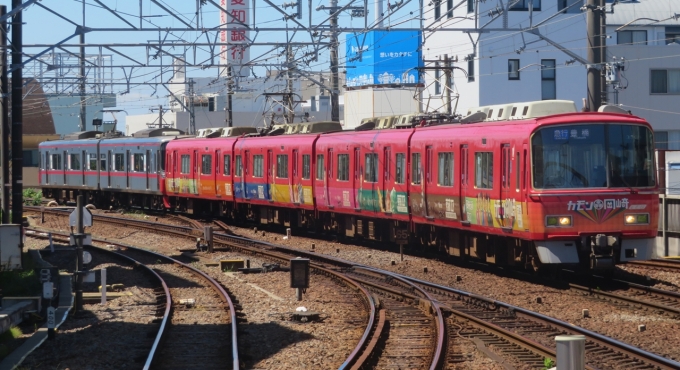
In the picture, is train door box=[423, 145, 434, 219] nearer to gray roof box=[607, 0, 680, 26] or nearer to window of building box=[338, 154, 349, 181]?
window of building box=[338, 154, 349, 181]

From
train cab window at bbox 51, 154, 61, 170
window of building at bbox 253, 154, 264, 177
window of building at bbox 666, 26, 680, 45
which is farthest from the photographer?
window of building at bbox 666, 26, 680, 45

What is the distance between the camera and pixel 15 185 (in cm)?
2109

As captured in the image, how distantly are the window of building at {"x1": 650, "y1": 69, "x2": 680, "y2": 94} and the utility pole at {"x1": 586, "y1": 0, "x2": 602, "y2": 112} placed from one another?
22.0 m

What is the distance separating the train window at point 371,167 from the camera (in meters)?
21.2

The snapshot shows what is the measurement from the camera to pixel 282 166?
26266 mm

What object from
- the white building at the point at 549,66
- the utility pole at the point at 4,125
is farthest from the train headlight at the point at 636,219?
the white building at the point at 549,66

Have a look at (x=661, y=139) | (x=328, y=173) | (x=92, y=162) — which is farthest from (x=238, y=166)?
(x=661, y=139)

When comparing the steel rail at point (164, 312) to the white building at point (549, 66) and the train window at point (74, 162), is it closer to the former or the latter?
the train window at point (74, 162)

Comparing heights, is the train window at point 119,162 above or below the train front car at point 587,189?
above

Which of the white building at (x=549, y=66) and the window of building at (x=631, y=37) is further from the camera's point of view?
the window of building at (x=631, y=37)

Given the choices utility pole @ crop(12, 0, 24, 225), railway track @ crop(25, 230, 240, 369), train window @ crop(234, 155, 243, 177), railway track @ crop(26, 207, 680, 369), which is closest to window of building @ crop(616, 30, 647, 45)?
train window @ crop(234, 155, 243, 177)

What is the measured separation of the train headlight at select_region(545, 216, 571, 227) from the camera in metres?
14.4

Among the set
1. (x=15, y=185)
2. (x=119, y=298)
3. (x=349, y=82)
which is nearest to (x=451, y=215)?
(x=119, y=298)

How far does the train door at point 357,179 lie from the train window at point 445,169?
12.8ft
